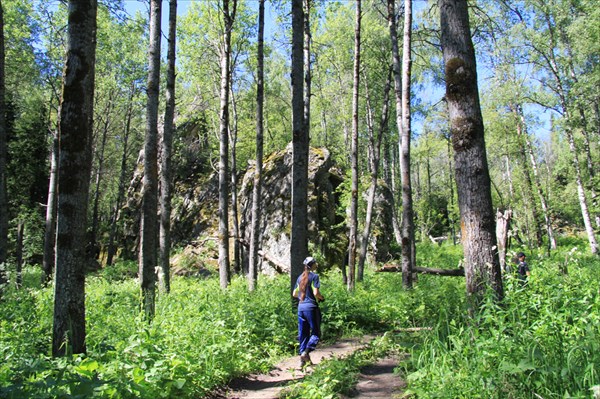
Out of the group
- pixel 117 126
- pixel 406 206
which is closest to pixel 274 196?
pixel 406 206

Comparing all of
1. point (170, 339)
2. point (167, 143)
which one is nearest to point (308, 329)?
point (170, 339)

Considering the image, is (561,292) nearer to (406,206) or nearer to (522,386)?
(522,386)

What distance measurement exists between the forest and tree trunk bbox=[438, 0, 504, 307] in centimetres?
2

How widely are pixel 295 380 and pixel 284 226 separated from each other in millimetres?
13639

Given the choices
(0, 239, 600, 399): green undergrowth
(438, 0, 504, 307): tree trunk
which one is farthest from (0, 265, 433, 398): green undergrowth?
(438, 0, 504, 307): tree trunk

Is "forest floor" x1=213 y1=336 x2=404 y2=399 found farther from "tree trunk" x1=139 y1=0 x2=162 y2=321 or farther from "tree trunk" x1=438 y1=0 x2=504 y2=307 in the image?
"tree trunk" x1=139 y1=0 x2=162 y2=321

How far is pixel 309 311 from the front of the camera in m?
6.81

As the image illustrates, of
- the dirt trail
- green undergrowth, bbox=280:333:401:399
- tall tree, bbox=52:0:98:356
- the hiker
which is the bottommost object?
the dirt trail

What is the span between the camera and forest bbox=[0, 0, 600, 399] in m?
4.06

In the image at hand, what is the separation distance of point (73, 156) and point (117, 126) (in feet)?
110

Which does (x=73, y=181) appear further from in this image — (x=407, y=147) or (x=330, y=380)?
(x=407, y=147)

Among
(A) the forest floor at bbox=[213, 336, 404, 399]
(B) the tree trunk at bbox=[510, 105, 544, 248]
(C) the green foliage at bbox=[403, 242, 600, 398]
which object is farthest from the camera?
(B) the tree trunk at bbox=[510, 105, 544, 248]

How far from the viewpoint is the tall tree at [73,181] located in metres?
4.38

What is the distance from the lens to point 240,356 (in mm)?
6355
